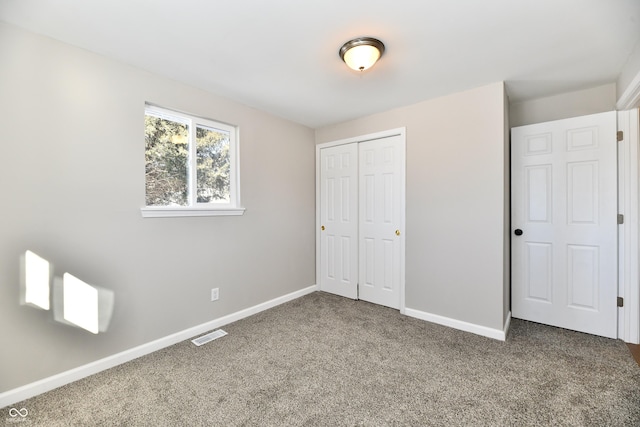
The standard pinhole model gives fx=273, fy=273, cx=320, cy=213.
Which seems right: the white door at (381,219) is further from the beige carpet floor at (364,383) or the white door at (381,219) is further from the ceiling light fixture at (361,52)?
the ceiling light fixture at (361,52)

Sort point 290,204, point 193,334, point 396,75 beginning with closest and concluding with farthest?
point 396,75
point 193,334
point 290,204

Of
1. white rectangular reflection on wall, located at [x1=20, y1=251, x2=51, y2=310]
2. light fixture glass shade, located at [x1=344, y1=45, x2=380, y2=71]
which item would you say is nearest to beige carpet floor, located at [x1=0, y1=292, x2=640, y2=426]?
white rectangular reflection on wall, located at [x1=20, y1=251, x2=51, y2=310]

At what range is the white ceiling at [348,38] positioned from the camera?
1.55m

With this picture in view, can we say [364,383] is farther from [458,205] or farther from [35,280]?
[35,280]

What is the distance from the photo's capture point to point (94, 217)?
78.5 inches

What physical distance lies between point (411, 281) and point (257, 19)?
9.00ft

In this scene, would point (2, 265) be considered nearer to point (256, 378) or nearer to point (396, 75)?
point (256, 378)

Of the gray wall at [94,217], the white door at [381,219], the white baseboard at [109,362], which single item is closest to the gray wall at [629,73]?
the white door at [381,219]

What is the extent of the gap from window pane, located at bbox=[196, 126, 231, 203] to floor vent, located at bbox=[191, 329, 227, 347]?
128cm

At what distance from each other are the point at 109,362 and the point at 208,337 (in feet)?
2.38

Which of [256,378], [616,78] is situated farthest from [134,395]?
[616,78]

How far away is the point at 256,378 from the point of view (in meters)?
1.92

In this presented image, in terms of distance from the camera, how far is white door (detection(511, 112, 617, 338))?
2.45m

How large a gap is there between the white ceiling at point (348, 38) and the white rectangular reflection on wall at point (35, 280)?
148 centimetres
